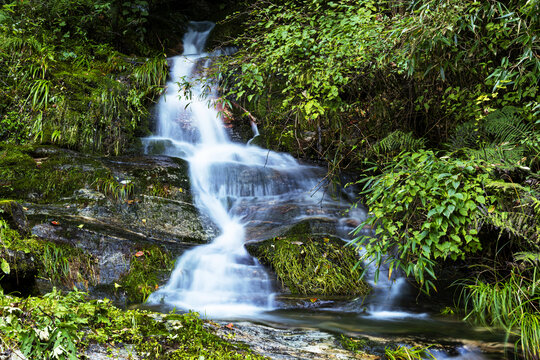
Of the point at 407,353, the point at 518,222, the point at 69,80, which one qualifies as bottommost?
the point at 407,353

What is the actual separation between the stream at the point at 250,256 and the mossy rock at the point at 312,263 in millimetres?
181

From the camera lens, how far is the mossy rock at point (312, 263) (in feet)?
14.4

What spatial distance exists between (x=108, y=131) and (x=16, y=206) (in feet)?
9.71

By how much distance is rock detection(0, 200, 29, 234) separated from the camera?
157 inches

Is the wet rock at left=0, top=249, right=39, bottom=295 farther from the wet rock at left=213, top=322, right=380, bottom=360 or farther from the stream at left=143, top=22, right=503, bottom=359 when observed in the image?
the wet rock at left=213, top=322, right=380, bottom=360

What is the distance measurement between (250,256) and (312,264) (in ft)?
2.82

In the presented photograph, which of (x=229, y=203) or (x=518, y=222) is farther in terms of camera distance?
(x=229, y=203)

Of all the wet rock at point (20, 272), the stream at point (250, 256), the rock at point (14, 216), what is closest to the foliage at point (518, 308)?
the stream at point (250, 256)

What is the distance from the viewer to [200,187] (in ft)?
20.9

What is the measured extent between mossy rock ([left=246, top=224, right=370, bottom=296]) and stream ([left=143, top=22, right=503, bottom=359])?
18 centimetres

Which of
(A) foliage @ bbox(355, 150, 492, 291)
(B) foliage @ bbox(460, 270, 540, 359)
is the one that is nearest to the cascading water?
(A) foliage @ bbox(355, 150, 492, 291)

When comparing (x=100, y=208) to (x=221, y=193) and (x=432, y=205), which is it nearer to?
(x=221, y=193)

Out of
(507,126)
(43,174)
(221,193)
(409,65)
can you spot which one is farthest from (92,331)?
(221,193)

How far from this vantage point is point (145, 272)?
427cm
